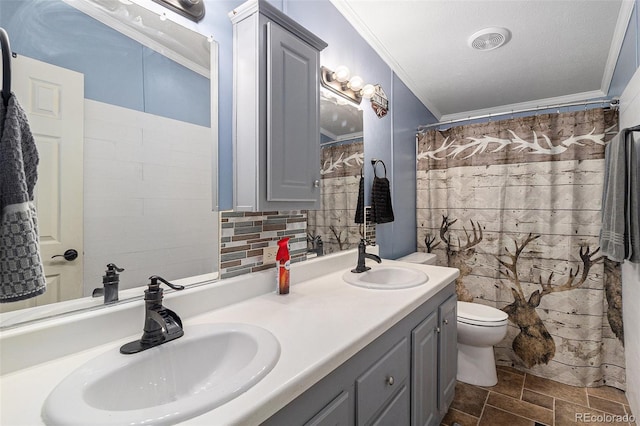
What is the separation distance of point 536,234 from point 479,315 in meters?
0.81

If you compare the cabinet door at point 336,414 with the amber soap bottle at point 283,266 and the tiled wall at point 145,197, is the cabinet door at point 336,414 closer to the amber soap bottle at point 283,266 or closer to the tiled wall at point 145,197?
the amber soap bottle at point 283,266

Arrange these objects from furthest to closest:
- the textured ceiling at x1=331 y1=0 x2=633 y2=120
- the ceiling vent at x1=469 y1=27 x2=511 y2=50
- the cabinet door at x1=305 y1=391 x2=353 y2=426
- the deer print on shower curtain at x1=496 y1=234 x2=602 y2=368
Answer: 1. the deer print on shower curtain at x1=496 y1=234 x2=602 y2=368
2. the ceiling vent at x1=469 y1=27 x2=511 y2=50
3. the textured ceiling at x1=331 y1=0 x2=633 y2=120
4. the cabinet door at x1=305 y1=391 x2=353 y2=426

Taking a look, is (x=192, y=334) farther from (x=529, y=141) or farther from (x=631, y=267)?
(x=529, y=141)

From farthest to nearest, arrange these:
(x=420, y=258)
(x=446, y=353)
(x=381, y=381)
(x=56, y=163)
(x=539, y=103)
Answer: (x=539, y=103)
(x=420, y=258)
(x=446, y=353)
(x=381, y=381)
(x=56, y=163)

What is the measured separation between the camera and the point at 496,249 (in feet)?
7.95

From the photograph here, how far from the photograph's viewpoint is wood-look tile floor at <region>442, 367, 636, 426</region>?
1748 millimetres

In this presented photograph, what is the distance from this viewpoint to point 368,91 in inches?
76.6

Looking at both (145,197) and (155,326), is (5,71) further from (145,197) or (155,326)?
(155,326)

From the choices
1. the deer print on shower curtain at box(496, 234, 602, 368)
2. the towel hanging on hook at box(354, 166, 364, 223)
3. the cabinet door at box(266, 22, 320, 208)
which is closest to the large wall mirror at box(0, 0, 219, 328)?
the cabinet door at box(266, 22, 320, 208)

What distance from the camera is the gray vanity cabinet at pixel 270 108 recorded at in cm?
108

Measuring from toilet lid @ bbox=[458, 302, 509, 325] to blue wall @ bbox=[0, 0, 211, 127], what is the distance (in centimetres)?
197

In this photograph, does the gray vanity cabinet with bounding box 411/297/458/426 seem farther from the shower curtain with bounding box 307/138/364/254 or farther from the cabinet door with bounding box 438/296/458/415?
the shower curtain with bounding box 307/138/364/254

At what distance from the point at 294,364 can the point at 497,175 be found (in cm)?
238

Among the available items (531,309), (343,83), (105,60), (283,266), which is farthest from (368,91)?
(531,309)
